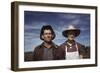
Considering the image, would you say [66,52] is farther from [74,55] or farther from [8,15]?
[8,15]

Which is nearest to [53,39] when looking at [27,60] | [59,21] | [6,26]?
[59,21]

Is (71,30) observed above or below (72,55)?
above

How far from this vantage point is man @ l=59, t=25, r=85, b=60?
177 cm

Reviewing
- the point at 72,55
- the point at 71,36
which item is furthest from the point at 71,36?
the point at 72,55

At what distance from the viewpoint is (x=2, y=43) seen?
1.60 m

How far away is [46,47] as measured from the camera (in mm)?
1716

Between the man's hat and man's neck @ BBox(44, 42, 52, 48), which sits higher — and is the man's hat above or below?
above

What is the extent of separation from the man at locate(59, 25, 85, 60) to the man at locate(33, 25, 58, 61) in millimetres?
68

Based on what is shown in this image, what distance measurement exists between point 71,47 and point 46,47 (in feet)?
0.71

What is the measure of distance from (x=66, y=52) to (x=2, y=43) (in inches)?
20.0

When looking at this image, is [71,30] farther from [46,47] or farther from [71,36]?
[46,47]

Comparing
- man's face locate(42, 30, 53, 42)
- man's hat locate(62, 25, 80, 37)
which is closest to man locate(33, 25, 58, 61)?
man's face locate(42, 30, 53, 42)

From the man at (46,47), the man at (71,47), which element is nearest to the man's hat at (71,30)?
the man at (71,47)

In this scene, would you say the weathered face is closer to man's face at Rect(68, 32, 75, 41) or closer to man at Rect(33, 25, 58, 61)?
man's face at Rect(68, 32, 75, 41)
